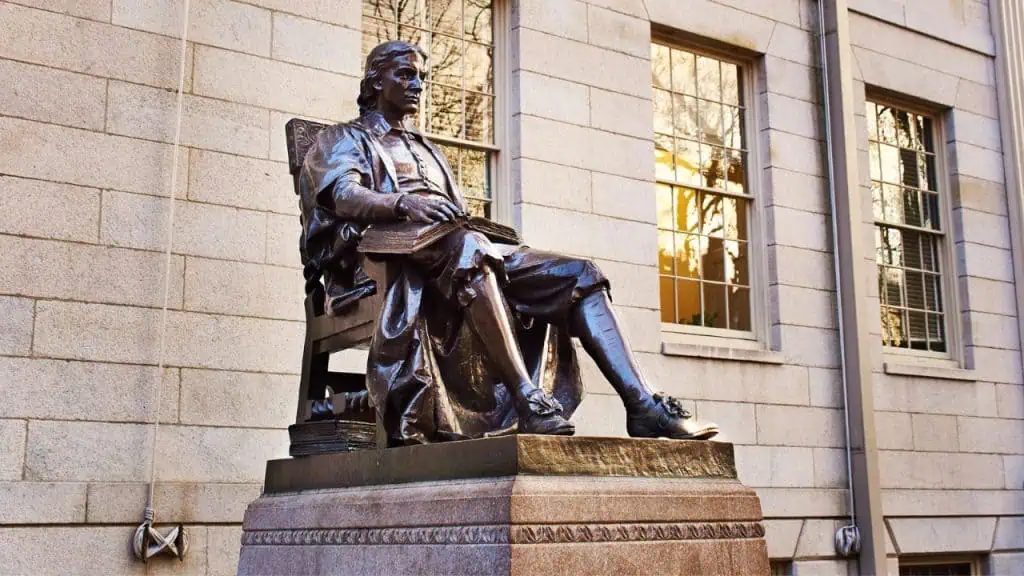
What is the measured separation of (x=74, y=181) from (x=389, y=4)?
2.57m

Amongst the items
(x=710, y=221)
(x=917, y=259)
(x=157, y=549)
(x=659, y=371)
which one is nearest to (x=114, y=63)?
(x=157, y=549)

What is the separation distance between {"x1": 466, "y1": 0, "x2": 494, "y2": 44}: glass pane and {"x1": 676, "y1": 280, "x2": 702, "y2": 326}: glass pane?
7.50 ft

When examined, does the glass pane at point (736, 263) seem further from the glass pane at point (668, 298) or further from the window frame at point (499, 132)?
the window frame at point (499, 132)

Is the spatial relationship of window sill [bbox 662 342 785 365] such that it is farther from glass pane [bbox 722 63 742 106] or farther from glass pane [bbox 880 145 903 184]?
glass pane [bbox 880 145 903 184]

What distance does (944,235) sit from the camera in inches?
435

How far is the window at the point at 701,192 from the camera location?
944cm

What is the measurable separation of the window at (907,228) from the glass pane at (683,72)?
1.87 metres

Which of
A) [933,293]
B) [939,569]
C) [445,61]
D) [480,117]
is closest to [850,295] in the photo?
[933,293]

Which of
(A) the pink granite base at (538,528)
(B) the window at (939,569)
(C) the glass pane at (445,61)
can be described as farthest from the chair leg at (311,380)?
(B) the window at (939,569)

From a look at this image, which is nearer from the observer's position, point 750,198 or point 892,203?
point 750,198

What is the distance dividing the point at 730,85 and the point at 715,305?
5.81 feet

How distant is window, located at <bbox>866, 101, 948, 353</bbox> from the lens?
10672 millimetres

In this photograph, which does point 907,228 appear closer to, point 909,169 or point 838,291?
point 909,169

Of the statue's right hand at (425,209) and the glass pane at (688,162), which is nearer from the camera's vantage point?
the statue's right hand at (425,209)
